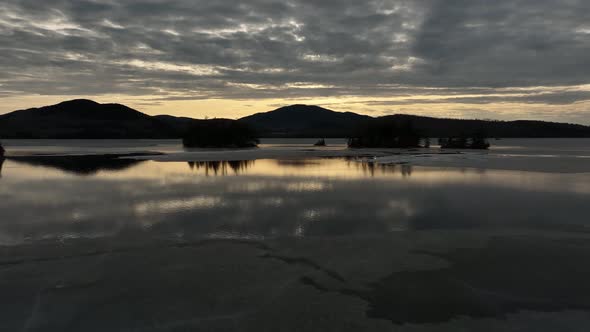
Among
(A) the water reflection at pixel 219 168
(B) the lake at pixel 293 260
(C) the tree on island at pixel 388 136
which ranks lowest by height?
(B) the lake at pixel 293 260

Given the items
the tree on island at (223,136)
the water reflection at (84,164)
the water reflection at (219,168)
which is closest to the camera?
the water reflection at (219,168)

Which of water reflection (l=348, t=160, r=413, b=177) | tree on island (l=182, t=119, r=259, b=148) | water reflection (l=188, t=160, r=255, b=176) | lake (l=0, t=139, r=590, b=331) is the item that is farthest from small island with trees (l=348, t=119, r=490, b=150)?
lake (l=0, t=139, r=590, b=331)

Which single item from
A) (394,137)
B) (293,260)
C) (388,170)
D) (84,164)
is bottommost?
(293,260)

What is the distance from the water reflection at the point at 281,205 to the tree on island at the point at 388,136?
64.7 m

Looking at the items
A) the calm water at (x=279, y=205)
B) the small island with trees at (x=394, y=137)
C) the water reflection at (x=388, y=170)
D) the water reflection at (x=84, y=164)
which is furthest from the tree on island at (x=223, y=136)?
the calm water at (x=279, y=205)

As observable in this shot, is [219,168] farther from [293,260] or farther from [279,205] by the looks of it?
[293,260]

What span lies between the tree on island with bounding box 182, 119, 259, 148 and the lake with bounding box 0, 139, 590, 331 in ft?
259

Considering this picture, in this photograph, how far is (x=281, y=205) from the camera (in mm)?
16578

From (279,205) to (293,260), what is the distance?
7.12 metres

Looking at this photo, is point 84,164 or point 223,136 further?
point 223,136

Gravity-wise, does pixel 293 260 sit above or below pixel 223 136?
below

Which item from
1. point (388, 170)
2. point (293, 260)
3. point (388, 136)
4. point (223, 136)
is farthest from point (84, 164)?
point (388, 136)

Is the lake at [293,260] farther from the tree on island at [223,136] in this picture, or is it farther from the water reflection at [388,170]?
the tree on island at [223,136]

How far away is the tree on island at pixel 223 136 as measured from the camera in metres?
97.7
